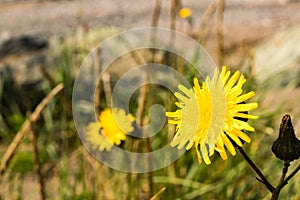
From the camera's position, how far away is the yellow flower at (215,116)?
1.12 meters

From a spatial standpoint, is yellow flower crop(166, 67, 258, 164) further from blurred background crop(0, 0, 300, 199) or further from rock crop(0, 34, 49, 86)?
rock crop(0, 34, 49, 86)

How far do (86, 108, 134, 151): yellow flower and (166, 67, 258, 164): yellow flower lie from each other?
69 centimetres

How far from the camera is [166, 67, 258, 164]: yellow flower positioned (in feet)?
3.66

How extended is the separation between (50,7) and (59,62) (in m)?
1.86

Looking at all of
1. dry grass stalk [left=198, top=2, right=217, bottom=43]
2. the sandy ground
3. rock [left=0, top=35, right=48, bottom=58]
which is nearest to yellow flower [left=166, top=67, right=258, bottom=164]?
dry grass stalk [left=198, top=2, right=217, bottom=43]

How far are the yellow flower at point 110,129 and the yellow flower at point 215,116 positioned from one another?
69 centimetres

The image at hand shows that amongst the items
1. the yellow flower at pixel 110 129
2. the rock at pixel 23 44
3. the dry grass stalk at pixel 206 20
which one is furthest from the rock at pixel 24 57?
the yellow flower at pixel 110 129

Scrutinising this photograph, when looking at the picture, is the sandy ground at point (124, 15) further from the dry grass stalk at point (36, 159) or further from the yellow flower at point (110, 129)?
the dry grass stalk at point (36, 159)

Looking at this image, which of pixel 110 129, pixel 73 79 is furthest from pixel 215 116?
pixel 73 79

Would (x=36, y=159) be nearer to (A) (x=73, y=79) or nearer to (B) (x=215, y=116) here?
→ (B) (x=215, y=116)

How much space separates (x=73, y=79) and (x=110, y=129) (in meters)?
1.40

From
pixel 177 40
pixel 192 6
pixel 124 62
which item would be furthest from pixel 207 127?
pixel 192 6

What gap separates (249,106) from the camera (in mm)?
1118

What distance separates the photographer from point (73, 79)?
3340 millimetres
